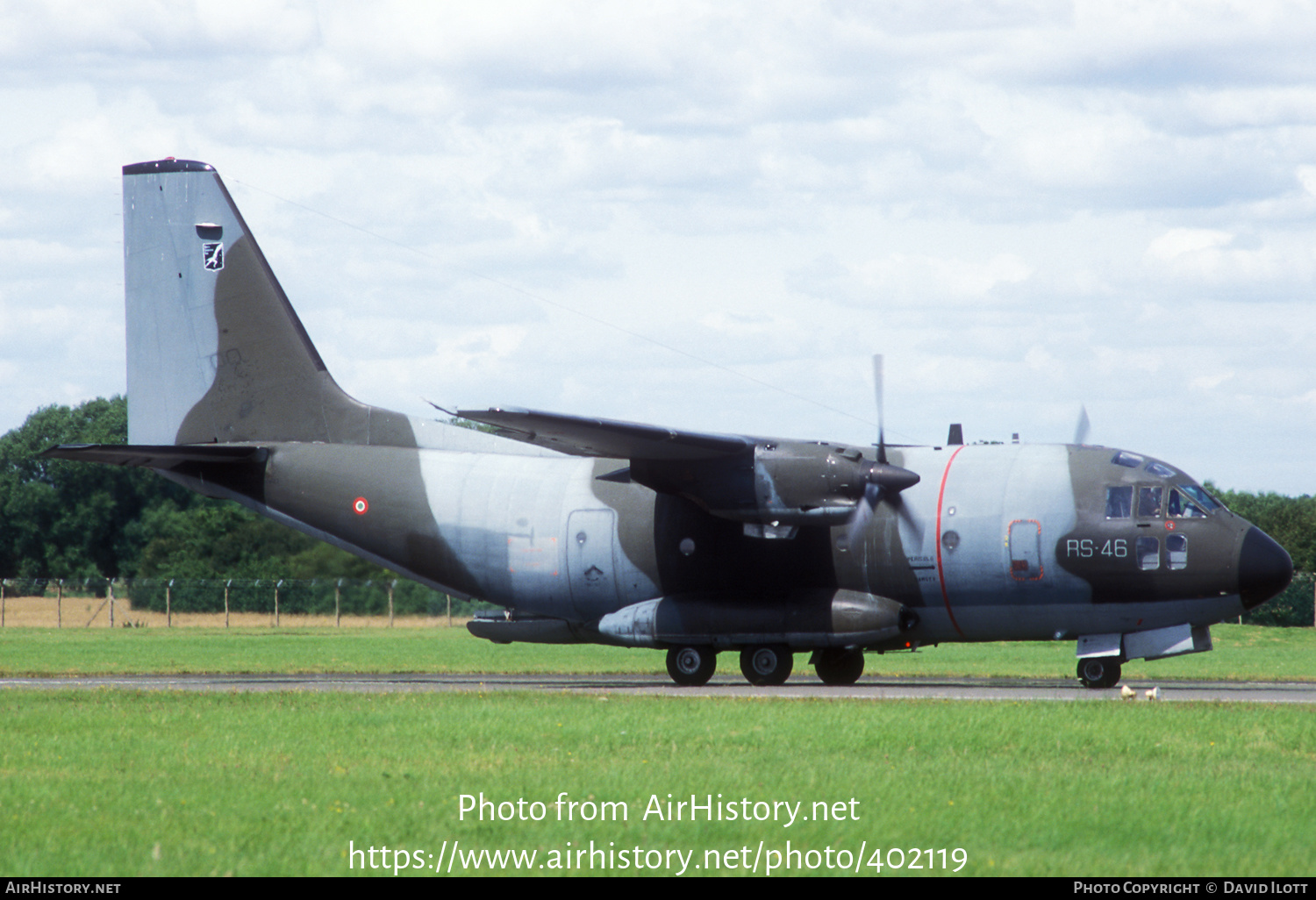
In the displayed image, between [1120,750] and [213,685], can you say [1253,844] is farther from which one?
[213,685]

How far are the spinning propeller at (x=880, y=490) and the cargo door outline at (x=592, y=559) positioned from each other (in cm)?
458

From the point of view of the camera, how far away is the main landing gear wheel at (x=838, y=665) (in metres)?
26.5

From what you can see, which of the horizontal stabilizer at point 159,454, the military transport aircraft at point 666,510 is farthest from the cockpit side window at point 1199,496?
the horizontal stabilizer at point 159,454

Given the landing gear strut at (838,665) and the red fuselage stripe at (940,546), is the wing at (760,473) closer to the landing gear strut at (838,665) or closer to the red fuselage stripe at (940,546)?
the red fuselage stripe at (940,546)

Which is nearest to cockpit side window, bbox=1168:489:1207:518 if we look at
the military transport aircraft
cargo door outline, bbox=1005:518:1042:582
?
the military transport aircraft

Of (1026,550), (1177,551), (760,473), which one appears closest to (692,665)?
(760,473)

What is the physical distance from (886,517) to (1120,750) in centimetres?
893

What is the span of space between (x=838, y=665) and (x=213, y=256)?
15.4 metres

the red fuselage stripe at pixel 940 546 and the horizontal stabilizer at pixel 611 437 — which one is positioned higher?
the horizontal stabilizer at pixel 611 437

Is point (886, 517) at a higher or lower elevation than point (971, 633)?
higher

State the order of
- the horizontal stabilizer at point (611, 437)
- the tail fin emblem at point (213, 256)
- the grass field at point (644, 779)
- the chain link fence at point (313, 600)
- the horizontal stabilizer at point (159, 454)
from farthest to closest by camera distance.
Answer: the chain link fence at point (313, 600), the tail fin emblem at point (213, 256), the horizontal stabilizer at point (159, 454), the horizontal stabilizer at point (611, 437), the grass field at point (644, 779)

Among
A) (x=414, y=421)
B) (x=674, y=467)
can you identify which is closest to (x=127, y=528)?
(x=414, y=421)

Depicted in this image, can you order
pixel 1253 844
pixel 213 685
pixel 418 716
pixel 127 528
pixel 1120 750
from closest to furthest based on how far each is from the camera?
pixel 1253 844 < pixel 1120 750 < pixel 418 716 < pixel 213 685 < pixel 127 528

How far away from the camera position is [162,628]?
192 feet
